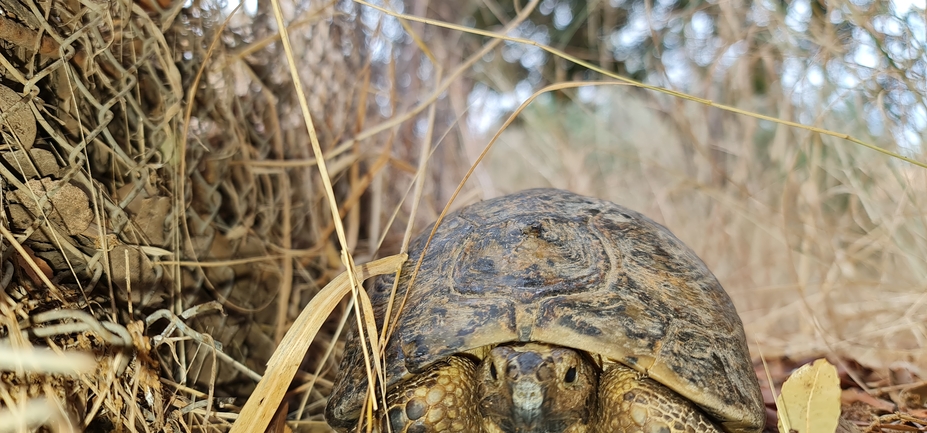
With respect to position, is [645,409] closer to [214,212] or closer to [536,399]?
[536,399]

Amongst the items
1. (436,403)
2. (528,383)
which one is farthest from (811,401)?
(436,403)

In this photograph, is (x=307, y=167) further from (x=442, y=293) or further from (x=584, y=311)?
(x=584, y=311)

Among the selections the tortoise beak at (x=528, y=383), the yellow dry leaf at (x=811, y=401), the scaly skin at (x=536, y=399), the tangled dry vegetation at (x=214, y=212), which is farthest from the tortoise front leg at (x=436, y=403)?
the yellow dry leaf at (x=811, y=401)

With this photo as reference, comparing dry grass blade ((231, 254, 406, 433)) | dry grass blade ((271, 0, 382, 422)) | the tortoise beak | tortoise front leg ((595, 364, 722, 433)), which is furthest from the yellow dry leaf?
dry grass blade ((231, 254, 406, 433))

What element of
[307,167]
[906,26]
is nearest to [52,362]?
[307,167]

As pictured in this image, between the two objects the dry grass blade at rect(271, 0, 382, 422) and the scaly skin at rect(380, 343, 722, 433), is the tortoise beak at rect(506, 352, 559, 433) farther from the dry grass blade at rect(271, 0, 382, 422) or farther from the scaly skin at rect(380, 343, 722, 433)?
the dry grass blade at rect(271, 0, 382, 422)

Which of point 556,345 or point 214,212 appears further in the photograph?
point 214,212
